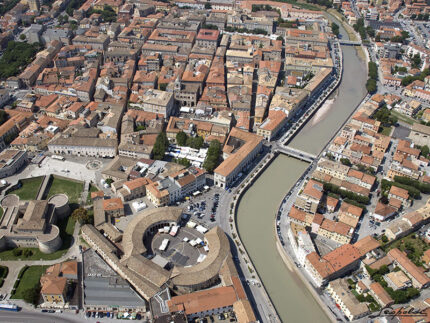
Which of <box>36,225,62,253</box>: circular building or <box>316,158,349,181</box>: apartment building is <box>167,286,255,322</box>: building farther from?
<box>316,158,349,181</box>: apartment building

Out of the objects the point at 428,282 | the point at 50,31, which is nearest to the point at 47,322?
the point at 428,282

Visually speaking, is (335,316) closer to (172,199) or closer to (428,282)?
(428,282)

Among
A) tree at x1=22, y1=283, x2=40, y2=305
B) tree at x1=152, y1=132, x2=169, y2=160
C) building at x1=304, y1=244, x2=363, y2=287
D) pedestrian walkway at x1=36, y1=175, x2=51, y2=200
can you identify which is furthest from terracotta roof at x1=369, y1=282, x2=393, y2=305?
pedestrian walkway at x1=36, y1=175, x2=51, y2=200

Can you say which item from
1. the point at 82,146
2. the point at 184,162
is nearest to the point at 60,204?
the point at 82,146

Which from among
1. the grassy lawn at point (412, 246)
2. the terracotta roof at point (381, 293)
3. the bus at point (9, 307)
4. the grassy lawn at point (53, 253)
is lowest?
the bus at point (9, 307)

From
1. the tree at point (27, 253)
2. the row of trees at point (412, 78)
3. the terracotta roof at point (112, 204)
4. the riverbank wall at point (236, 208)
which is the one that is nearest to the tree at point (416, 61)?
the row of trees at point (412, 78)

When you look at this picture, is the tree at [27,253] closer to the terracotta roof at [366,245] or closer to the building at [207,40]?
the terracotta roof at [366,245]

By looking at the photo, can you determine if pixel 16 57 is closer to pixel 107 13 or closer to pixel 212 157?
pixel 107 13

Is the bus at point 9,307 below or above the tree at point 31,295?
below
